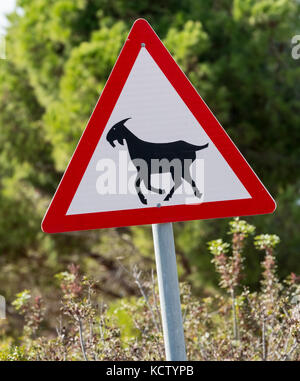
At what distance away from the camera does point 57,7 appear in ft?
23.4

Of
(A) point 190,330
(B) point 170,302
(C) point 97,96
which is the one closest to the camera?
(B) point 170,302

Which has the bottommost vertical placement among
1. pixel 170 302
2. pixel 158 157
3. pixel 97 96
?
pixel 170 302

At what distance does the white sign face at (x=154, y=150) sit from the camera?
1.55m

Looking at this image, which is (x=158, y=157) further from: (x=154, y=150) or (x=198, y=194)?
(x=198, y=194)

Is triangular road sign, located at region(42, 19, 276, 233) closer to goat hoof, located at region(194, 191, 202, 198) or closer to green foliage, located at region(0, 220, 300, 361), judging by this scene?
goat hoof, located at region(194, 191, 202, 198)

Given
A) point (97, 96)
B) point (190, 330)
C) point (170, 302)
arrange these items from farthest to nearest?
point (97, 96), point (190, 330), point (170, 302)

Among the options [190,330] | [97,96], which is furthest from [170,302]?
[97,96]

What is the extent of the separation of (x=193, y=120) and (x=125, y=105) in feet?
0.65

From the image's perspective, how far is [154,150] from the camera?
155 cm

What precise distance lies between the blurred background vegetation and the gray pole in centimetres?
359

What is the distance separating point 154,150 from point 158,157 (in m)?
0.02

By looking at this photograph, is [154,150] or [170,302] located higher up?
[154,150]

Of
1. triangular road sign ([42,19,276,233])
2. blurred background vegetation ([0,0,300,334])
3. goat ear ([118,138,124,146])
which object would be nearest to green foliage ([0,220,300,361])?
triangular road sign ([42,19,276,233])
